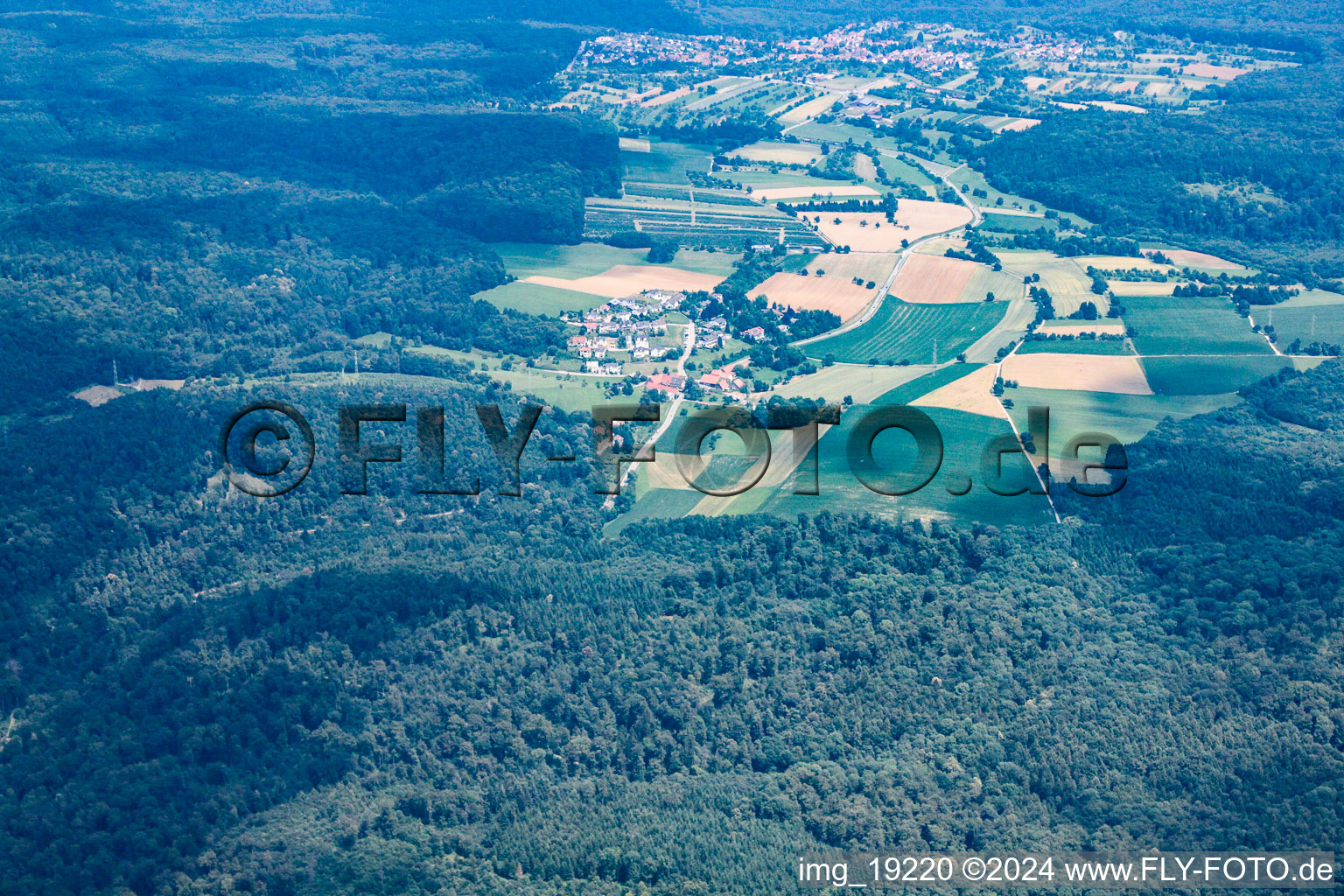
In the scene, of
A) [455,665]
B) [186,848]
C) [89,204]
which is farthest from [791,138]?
[186,848]

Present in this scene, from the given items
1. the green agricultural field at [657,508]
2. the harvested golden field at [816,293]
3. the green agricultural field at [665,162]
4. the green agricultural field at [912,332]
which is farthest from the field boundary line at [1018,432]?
the green agricultural field at [665,162]

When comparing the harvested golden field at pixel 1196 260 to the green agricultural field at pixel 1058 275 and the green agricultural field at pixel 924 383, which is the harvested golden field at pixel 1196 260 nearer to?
the green agricultural field at pixel 1058 275

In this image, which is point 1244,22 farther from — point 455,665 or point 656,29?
point 455,665

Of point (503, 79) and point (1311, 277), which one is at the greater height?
point (503, 79)

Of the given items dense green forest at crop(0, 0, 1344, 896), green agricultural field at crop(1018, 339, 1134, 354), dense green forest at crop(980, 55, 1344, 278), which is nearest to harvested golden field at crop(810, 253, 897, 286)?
dense green forest at crop(0, 0, 1344, 896)

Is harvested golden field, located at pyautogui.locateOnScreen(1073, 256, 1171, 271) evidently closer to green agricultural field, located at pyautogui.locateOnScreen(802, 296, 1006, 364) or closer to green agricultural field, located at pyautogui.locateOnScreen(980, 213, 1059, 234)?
green agricultural field, located at pyautogui.locateOnScreen(980, 213, 1059, 234)

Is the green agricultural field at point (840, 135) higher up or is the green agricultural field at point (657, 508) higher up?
the green agricultural field at point (840, 135)

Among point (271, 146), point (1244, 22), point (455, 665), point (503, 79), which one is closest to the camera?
point (455, 665)

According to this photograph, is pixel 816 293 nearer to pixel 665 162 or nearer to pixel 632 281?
pixel 632 281
